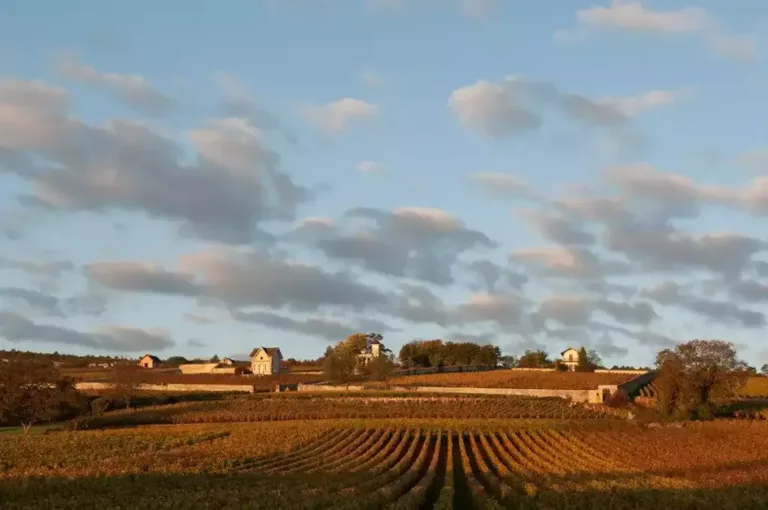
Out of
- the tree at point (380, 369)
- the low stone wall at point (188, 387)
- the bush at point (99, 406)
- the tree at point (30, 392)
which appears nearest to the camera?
the tree at point (30, 392)

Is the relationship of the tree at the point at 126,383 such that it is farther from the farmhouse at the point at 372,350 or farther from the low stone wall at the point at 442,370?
the low stone wall at the point at 442,370

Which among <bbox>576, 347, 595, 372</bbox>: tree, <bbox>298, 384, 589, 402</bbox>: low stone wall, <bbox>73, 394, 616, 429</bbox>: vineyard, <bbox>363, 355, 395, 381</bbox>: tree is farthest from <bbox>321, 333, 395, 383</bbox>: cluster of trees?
<bbox>576, 347, 595, 372</bbox>: tree

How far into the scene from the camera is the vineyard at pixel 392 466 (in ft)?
100

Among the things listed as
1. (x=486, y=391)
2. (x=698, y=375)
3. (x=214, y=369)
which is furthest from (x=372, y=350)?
(x=698, y=375)

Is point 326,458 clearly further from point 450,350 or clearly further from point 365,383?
point 450,350

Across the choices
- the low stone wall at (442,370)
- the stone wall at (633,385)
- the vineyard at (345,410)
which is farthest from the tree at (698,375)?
the low stone wall at (442,370)

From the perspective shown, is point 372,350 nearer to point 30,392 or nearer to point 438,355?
point 438,355

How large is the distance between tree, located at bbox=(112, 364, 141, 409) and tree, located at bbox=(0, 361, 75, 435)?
11976 mm

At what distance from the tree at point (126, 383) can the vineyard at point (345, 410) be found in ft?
14.3

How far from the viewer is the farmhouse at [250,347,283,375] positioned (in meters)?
168

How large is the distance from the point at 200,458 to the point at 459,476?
589 inches

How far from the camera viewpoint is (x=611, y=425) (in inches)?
2704

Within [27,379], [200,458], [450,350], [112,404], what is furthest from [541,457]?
[450,350]

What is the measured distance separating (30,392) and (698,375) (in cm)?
6496
